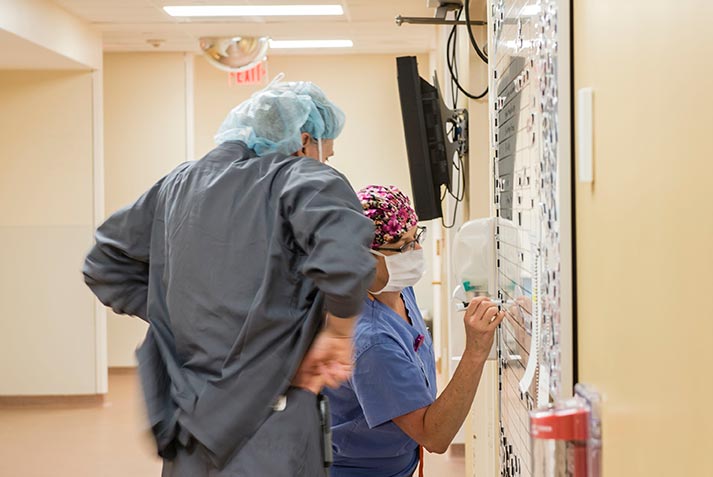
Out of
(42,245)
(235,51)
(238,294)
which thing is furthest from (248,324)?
(42,245)

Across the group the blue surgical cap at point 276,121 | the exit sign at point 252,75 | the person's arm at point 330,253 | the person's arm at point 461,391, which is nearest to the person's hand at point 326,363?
the person's arm at point 330,253

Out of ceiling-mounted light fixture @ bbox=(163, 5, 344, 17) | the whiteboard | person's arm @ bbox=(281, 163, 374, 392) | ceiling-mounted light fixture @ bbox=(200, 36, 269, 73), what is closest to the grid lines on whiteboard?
the whiteboard

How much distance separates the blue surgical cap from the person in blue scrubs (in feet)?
0.82

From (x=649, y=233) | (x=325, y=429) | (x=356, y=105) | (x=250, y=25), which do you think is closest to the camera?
(x=649, y=233)

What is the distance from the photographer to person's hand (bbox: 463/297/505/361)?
2.05 metres

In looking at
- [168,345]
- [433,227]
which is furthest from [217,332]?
[433,227]

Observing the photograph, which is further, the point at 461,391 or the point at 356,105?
the point at 356,105

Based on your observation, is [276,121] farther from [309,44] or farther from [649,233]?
[309,44]

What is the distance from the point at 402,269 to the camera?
2508 millimetres

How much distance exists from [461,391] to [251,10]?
490 centimetres

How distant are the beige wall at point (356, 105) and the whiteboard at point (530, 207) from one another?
21.9 ft

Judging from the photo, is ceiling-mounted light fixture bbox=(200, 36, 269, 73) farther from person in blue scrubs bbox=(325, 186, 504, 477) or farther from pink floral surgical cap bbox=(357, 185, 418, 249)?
pink floral surgical cap bbox=(357, 185, 418, 249)

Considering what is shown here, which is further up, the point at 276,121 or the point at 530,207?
the point at 276,121

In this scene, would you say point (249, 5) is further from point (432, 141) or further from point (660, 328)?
point (660, 328)
